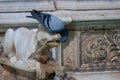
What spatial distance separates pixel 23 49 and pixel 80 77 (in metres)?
1.16

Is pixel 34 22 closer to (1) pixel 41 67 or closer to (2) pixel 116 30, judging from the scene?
(2) pixel 116 30

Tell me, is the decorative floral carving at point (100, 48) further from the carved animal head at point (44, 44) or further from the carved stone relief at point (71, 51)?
the carved animal head at point (44, 44)

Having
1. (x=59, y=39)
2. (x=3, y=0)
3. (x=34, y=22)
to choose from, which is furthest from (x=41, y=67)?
(x=3, y=0)

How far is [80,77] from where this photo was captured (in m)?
3.36

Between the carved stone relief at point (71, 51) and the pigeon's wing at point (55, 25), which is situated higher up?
the pigeon's wing at point (55, 25)

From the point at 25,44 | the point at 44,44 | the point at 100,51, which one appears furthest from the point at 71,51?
the point at 44,44

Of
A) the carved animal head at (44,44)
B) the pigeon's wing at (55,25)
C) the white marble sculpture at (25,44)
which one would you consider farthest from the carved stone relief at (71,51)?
the pigeon's wing at (55,25)

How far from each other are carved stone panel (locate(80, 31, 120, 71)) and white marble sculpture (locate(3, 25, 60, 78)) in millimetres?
1099

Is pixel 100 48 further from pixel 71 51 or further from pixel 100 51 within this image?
pixel 71 51

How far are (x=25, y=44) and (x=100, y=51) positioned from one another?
4.05 ft

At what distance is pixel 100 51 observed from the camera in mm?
3418

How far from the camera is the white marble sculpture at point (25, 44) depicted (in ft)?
A: 6.70

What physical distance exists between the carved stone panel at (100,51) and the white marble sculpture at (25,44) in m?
1.10

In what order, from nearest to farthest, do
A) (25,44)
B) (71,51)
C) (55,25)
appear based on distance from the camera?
(55,25) → (25,44) → (71,51)
